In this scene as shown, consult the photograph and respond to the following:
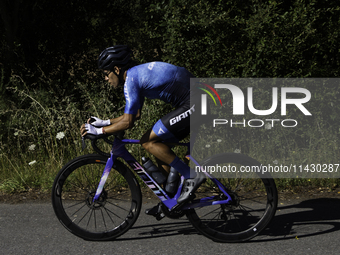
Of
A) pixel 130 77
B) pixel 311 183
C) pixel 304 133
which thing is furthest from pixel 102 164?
pixel 304 133

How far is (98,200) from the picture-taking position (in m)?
4.44

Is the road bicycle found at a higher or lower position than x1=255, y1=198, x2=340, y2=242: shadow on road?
higher

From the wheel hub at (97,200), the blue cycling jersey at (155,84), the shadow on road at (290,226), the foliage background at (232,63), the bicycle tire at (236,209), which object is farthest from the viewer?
the foliage background at (232,63)

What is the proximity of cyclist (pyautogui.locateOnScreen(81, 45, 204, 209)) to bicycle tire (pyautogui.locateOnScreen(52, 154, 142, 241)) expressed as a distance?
41cm

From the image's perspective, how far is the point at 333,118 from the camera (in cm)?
716

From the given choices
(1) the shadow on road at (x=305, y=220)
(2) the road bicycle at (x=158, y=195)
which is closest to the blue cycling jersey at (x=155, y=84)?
(2) the road bicycle at (x=158, y=195)

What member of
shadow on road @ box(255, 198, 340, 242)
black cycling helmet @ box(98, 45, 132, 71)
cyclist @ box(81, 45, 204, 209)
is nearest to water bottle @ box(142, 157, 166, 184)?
cyclist @ box(81, 45, 204, 209)

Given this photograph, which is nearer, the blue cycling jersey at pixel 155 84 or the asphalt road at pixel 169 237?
the blue cycling jersey at pixel 155 84

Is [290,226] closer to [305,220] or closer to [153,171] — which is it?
[305,220]

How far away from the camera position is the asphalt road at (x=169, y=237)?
165 inches

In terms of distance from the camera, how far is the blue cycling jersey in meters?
4.04

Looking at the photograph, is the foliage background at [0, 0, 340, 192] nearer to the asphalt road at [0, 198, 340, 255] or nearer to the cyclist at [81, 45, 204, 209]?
the asphalt road at [0, 198, 340, 255]

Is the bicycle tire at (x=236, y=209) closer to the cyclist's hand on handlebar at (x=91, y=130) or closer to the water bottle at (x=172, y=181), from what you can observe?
the water bottle at (x=172, y=181)

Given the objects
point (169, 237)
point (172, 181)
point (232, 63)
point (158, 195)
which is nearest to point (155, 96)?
point (172, 181)
